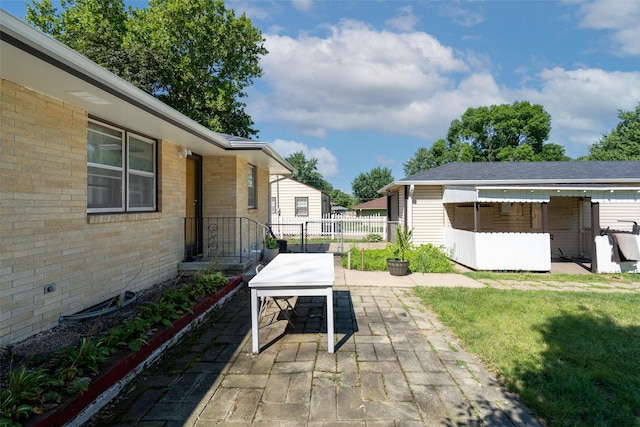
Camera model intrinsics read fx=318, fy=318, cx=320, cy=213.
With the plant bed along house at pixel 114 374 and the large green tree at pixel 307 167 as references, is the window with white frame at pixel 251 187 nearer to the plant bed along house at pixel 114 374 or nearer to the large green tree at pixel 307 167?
the plant bed along house at pixel 114 374

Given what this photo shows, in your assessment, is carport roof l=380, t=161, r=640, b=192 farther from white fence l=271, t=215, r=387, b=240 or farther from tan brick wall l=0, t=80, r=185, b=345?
tan brick wall l=0, t=80, r=185, b=345

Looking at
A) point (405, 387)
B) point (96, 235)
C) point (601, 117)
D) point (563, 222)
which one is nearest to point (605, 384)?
point (405, 387)

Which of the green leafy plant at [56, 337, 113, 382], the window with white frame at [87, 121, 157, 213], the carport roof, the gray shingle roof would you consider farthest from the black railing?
the gray shingle roof

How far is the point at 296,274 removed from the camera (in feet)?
11.9

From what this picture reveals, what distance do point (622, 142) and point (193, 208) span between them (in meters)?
41.9

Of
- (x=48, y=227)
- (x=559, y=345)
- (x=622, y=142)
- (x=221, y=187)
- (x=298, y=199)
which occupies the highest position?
(x=622, y=142)

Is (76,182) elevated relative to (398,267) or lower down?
elevated

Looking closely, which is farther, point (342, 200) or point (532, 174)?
point (342, 200)

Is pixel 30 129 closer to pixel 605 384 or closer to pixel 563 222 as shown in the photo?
pixel 605 384

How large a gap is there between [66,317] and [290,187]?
1872 centimetres

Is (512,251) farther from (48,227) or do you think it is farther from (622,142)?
(622,142)

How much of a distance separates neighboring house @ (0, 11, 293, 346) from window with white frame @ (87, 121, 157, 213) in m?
0.02

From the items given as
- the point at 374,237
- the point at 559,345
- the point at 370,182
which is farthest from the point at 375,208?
the point at 370,182

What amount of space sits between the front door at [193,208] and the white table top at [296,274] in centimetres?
342
